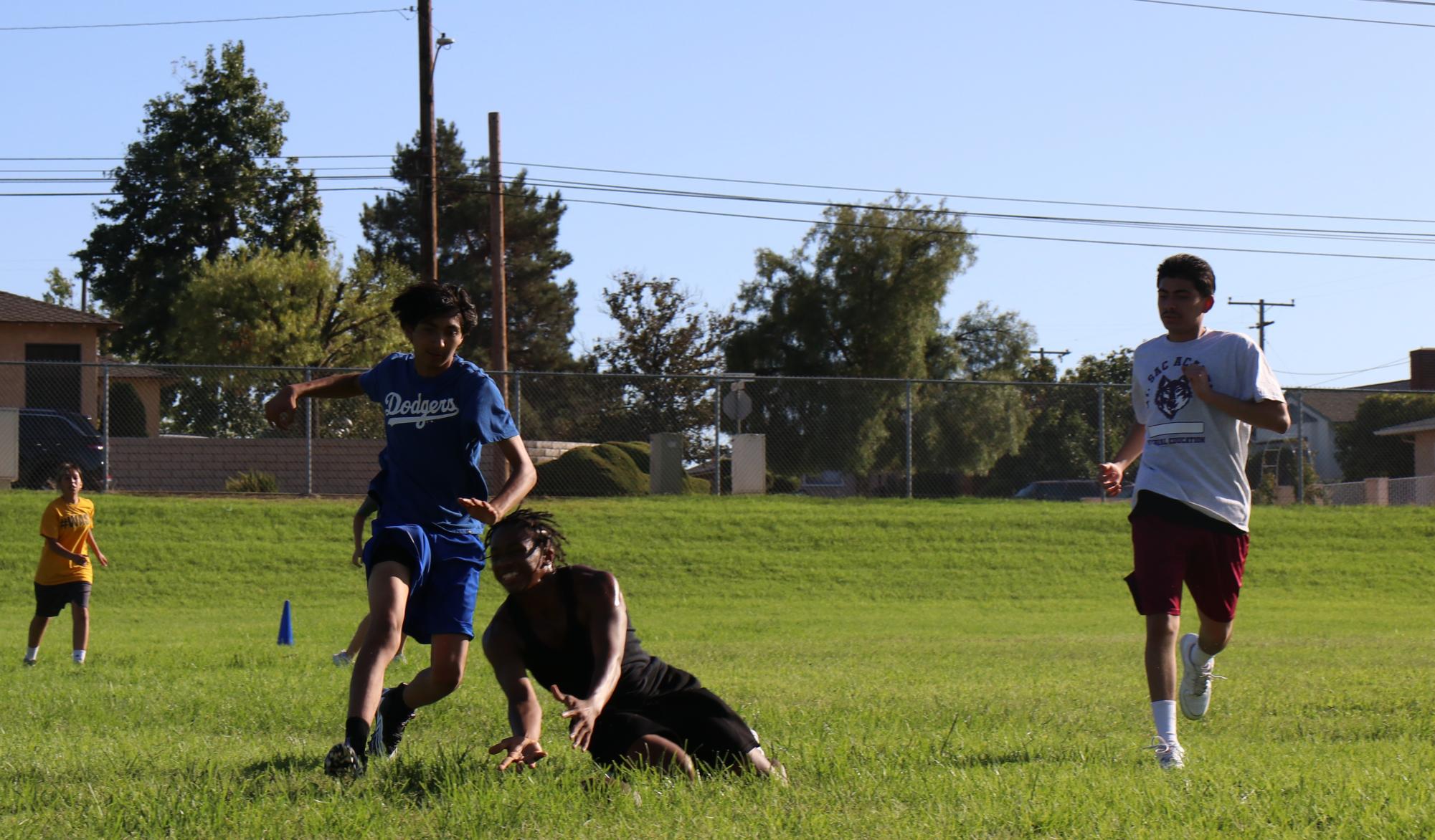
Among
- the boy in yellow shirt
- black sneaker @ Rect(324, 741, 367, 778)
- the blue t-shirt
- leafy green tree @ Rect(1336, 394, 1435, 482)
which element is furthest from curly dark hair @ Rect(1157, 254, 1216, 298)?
leafy green tree @ Rect(1336, 394, 1435, 482)

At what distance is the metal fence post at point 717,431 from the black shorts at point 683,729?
1992 cm

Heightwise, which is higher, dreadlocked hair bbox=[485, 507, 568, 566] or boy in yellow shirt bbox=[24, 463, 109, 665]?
dreadlocked hair bbox=[485, 507, 568, 566]

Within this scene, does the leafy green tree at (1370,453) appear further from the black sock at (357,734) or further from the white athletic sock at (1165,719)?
the black sock at (357,734)

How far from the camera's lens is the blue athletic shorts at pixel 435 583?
5.18 m

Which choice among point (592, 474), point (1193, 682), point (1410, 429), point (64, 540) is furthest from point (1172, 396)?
point (1410, 429)

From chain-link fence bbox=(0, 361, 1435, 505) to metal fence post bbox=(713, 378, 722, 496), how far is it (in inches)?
2.1

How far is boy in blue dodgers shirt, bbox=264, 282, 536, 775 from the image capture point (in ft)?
17.1

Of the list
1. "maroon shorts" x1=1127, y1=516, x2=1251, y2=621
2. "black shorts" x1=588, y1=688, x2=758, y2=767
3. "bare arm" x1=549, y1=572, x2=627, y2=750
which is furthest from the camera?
"maroon shorts" x1=1127, y1=516, x2=1251, y2=621

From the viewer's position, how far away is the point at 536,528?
486cm

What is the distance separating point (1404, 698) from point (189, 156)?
46.9 metres

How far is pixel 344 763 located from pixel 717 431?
20354 mm

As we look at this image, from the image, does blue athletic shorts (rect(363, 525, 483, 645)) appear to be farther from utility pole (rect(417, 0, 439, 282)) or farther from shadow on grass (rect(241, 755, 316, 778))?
utility pole (rect(417, 0, 439, 282))

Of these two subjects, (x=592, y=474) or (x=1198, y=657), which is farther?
(x=592, y=474)

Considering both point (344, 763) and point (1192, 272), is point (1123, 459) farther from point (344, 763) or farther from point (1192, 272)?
point (344, 763)
